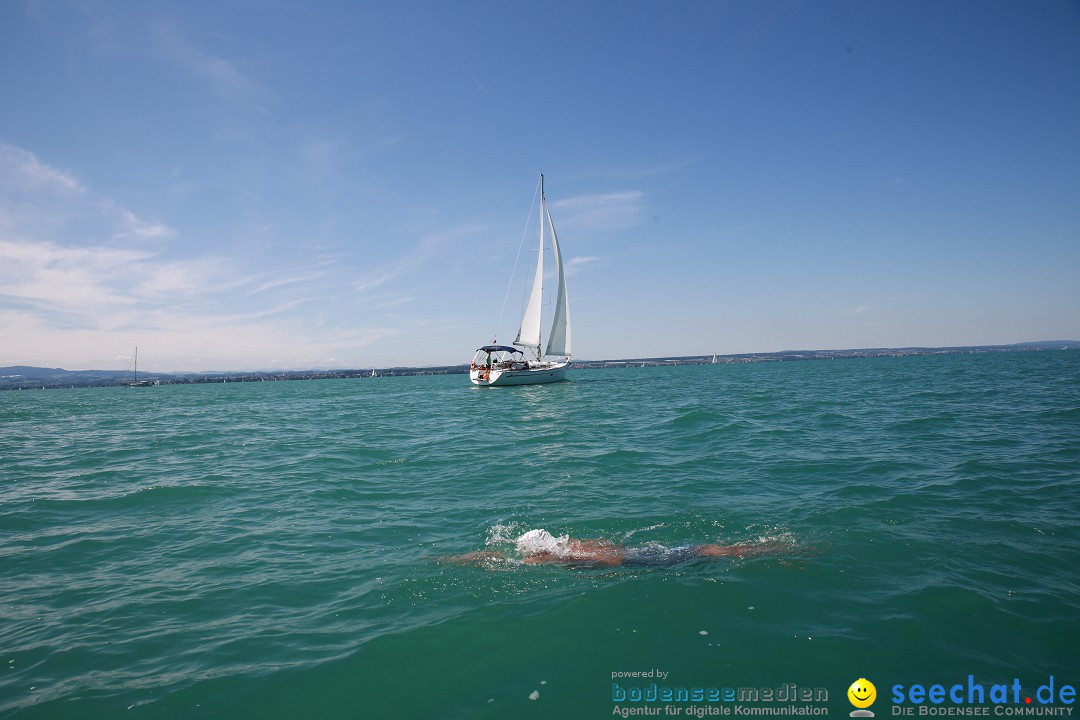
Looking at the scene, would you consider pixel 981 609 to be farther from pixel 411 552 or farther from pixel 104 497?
pixel 104 497

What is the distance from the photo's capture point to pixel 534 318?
52.5 meters

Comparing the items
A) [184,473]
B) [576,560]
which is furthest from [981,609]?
[184,473]

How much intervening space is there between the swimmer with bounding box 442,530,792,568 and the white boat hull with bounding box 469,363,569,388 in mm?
43099

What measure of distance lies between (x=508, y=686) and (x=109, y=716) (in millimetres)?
3588

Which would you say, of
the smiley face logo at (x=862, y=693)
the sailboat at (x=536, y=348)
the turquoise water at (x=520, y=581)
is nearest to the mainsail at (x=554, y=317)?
the sailboat at (x=536, y=348)

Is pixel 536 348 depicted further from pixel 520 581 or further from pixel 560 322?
pixel 520 581

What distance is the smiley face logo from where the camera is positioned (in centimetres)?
442

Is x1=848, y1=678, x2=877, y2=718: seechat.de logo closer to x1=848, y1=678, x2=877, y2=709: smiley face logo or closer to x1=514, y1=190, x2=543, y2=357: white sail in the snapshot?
x1=848, y1=678, x2=877, y2=709: smiley face logo

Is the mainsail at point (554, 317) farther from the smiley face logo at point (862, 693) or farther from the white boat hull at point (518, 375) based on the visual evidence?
the smiley face logo at point (862, 693)

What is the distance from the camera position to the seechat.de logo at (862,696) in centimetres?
432

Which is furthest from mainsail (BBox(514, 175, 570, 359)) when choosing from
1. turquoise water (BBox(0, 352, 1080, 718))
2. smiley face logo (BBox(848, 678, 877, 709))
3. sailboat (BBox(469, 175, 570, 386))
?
smiley face logo (BBox(848, 678, 877, 709))

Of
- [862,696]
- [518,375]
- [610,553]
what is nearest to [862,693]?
[862,696]

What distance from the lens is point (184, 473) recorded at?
1434 cm

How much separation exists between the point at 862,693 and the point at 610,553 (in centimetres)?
363
